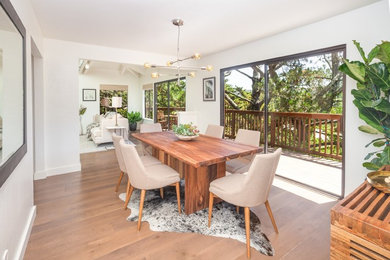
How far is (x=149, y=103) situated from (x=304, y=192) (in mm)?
7411

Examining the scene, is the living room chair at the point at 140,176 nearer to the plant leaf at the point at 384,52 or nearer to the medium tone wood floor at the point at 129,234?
the medium tone wood floor at the point at 129,234

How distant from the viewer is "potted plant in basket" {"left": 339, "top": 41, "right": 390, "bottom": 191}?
6.56 ft

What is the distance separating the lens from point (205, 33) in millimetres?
3500

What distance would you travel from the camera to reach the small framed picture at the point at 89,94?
860 cm

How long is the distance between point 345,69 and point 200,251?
2.31 metres

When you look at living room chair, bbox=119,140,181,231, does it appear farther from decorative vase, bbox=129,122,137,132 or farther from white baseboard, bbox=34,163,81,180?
decorative vase, bbox=129,122,137,132

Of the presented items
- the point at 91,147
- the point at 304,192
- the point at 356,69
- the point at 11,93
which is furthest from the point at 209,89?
the point at 11,93

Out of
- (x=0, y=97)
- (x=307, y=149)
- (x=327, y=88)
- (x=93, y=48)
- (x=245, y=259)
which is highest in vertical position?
(x=93, y=48)

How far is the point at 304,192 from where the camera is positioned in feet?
10.1

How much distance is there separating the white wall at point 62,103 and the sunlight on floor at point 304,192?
3.63m

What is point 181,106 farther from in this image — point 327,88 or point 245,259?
point 245,259

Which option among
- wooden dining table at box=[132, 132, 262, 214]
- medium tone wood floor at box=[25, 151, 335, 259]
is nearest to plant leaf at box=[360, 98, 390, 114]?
wooden dining table at box=[132, 132, 262, 214]

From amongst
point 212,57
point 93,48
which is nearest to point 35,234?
point 93,48

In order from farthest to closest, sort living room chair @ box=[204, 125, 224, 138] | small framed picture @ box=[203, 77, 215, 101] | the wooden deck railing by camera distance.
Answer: small framed picture @ box=[203, 77, 215, 101], living room chair @ box=[204, 125, 224, 138], the wooden deck railing
